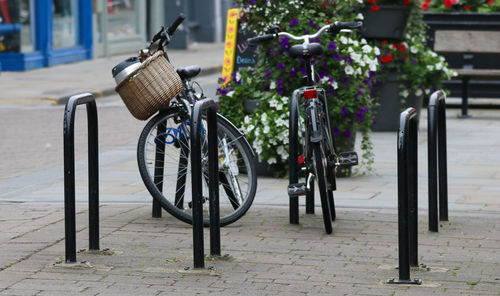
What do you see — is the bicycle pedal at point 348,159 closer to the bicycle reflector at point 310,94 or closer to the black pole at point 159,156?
the bicycle reflector at point 310,94

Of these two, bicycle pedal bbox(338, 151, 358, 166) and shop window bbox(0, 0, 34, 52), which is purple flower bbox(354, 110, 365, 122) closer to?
bicycle pedal bbox(338, 151, 358, 166)

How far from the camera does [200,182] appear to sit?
16.7 ft

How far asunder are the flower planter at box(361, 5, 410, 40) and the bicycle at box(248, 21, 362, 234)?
15.4 feet

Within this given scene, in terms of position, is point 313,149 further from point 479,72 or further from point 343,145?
point 479,72

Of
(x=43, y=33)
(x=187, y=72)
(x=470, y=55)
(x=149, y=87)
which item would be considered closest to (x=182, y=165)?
(x=187, y=72)

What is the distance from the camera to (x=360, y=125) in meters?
8.41

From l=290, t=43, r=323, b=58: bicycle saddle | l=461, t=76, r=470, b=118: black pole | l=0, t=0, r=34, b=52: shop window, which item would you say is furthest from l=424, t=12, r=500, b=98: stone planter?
l=0, t=0, r=34, b=52: shop window

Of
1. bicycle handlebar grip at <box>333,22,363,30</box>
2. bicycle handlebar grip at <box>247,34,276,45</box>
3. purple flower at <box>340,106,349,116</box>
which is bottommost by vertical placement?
purple flower at <box>340,106,349,116</box>

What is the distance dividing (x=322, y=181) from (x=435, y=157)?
0.69 metres

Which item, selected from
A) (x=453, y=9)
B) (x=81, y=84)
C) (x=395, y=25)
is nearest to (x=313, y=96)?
(x=395, y=25)

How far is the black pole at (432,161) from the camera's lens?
592 cm

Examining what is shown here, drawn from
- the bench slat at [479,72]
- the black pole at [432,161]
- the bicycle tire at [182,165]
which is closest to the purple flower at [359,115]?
the bicycle tire at [182,165]

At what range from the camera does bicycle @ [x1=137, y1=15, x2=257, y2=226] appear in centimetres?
629

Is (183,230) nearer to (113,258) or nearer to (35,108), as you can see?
(113,258)
